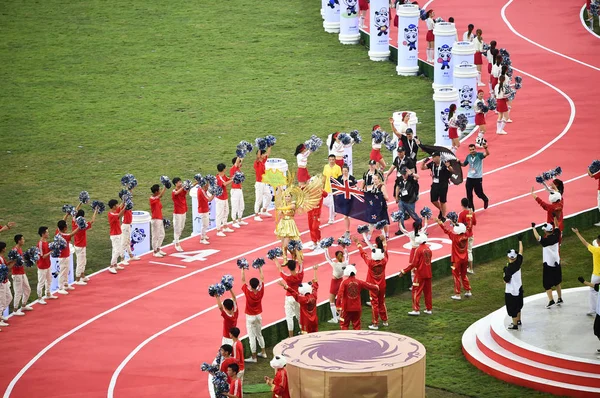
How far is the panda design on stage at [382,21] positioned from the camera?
38938 mm

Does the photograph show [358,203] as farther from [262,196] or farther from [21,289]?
[21,289]

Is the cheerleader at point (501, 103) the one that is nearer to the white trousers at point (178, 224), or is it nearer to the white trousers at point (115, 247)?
the white trousers at point (178, 224)

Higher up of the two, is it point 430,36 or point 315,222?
point 430,36

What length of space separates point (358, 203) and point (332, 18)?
61.7ft

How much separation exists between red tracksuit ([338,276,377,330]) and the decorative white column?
18.6m

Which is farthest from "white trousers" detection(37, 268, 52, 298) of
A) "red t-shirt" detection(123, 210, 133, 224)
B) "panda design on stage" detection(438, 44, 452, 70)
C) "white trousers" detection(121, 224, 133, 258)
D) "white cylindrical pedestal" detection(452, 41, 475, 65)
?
"panda design on stage" detection(438, 44, 452, 70)

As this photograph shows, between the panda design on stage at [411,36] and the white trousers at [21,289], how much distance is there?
17.5 metres

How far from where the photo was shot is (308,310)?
21.2 m

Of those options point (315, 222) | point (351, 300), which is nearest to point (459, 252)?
point (351, 300)

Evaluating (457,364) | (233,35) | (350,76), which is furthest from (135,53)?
(457,364)

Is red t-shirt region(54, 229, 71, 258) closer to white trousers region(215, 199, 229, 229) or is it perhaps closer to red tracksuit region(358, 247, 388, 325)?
white trousers region(215, 199, 229, 229)

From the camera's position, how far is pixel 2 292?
22.8 metres

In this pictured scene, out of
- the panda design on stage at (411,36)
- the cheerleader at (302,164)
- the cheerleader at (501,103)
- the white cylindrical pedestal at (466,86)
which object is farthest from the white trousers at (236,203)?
the panda design on stage at (411,36)

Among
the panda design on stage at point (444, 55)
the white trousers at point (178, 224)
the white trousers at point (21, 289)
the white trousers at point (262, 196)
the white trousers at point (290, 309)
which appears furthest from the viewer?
the panda design on stage at point (444, 55)
